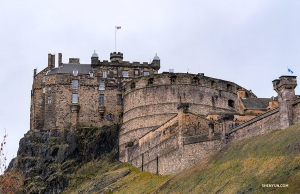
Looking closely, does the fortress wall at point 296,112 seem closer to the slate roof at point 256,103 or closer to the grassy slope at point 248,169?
the grassy slope at point 248,169

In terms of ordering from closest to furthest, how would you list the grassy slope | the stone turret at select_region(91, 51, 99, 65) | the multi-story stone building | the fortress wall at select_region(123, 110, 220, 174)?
the grassy slope
the fortress wall at select_region(123, 110, 220, 174)
the multi-story stone building
the stone turret at select_region(91, 51, 99, 65)

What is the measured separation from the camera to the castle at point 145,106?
43.8m

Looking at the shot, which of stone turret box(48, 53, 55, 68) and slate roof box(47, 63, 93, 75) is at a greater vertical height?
stone turret box(48, 53, 55, 68)

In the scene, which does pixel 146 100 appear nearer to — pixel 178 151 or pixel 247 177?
pixel 178 151

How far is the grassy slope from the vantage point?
25641 mm

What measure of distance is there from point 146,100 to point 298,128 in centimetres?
3496

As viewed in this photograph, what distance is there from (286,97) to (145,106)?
31.9 metres

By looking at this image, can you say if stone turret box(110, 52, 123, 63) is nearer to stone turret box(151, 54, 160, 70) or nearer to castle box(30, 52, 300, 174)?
castle box(30, 52, 300, 174)

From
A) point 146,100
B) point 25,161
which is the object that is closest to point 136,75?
point 146,100

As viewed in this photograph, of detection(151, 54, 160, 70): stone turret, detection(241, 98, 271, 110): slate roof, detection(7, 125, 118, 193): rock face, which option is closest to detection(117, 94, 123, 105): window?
detection(7, 125, 118, 193): rock face

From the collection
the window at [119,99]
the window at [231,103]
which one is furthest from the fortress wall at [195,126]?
the window at [119,99]

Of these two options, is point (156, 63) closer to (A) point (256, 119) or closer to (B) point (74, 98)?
(B) point (74, 98)

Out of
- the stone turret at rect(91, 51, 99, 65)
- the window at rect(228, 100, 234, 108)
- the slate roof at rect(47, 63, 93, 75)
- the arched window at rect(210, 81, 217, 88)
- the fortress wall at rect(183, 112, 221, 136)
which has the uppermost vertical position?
the stone turret at rect(91, 51, 99, 65)

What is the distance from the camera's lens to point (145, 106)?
6253cm
